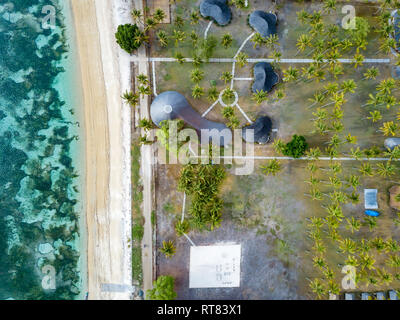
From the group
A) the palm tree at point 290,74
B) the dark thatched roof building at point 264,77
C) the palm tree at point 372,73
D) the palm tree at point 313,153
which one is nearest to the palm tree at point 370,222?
the palm tree at point 313,153

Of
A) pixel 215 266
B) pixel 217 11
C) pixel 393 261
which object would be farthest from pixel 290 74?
pixel 215 266

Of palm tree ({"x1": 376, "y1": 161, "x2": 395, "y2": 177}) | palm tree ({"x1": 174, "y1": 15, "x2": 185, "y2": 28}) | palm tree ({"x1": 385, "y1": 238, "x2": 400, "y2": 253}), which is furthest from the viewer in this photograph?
palm tree ({"x1": 174, "y1": 15, "x2": 185, "y2": 28})

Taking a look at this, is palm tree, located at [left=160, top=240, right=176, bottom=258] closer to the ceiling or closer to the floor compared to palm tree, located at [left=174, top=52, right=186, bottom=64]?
closer to the floor

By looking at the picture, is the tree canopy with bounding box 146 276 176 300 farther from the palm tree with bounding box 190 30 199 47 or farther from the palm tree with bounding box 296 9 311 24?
the palm tree with bounding box 296 9 311 24

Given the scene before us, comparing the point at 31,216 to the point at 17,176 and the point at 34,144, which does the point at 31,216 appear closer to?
the point at 17,176

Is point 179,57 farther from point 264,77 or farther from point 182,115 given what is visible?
point 264,77

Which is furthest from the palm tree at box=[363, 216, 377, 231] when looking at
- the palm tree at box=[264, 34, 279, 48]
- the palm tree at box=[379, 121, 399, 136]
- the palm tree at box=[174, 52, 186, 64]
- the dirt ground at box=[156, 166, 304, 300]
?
the palm tree at box=[174, 52, 186, 64]

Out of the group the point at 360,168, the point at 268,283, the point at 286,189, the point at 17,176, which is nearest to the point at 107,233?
the point at 17,176
